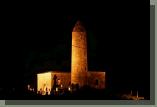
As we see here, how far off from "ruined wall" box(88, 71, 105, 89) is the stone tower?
1.28 ft

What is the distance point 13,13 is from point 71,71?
6151 mm

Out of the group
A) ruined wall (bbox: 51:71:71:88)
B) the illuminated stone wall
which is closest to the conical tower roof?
ruined wall (bbox: 51:71:71:88)

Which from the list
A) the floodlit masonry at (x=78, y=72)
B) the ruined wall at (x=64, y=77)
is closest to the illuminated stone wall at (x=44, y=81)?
the floodlit masonry at (x=78, y=72)

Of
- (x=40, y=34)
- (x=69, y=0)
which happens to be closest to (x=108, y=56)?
(x=40, y=34)

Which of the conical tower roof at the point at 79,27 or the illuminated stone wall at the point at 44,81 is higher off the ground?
the conical tower roof at the point at 79,27

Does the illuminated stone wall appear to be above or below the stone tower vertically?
below

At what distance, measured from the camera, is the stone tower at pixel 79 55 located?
17672mm

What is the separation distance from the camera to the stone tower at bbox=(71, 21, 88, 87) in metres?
17.7

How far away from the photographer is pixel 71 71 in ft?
59.8

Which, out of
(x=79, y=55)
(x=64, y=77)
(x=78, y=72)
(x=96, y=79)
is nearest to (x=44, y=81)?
(x=64, y=77)

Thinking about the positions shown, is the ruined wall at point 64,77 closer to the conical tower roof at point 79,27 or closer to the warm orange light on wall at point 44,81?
the warm orange light on wall at point 44,81

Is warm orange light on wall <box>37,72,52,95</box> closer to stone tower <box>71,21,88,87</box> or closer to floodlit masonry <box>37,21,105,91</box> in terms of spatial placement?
floodlit masonry <box>37,21,105,91</box>

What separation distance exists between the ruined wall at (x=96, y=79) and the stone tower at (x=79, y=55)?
39cm

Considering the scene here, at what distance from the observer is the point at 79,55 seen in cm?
1781
